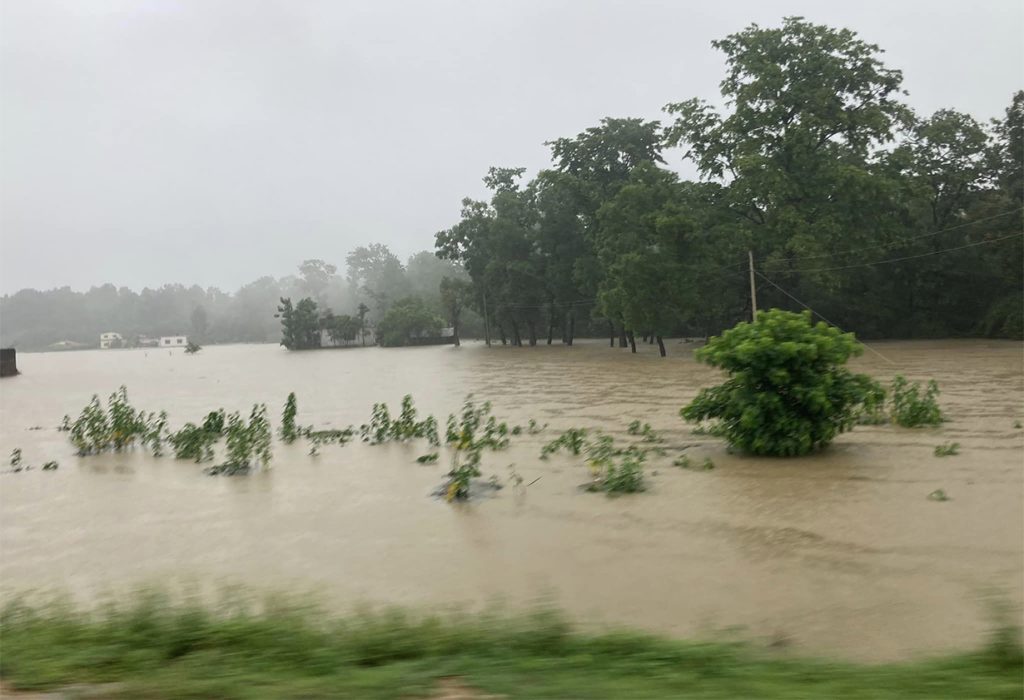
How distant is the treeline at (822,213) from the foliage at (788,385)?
2322cm

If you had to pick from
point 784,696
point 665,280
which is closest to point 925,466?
point 784,696

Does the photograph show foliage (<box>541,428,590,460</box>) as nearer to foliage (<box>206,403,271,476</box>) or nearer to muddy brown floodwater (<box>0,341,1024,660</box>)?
muddy brown floodwater (<box>0,341,1024,660</box>)

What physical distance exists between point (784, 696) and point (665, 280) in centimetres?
3536

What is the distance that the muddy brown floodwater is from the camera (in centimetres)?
640

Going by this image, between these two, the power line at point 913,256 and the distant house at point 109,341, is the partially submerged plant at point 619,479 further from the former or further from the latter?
the distant house at point 109,341

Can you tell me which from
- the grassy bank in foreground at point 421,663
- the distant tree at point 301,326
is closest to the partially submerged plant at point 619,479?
the grassy bank in foreground at point 421,663

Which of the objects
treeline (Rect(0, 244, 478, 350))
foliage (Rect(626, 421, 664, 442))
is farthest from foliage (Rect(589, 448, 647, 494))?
treeline (Rect(0, 244, 478, 350))

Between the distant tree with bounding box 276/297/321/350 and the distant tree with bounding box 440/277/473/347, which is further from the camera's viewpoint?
the distant tree with bounding box 276/297/321/350

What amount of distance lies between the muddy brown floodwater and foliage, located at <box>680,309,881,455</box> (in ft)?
1.31

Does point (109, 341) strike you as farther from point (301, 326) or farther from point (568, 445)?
point (568, 445)

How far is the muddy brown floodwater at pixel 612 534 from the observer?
6.40m

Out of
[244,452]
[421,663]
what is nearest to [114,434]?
[244,452]

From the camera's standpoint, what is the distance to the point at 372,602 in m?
6.92

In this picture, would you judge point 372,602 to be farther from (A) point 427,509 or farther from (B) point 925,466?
(B) point 925,466
